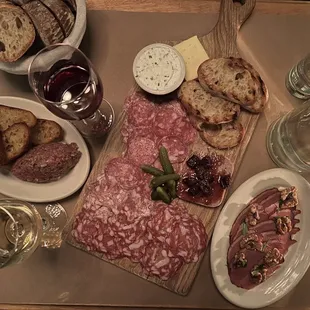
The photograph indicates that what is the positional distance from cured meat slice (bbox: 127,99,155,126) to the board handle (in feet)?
0.77

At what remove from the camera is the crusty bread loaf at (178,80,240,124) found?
3.99ft

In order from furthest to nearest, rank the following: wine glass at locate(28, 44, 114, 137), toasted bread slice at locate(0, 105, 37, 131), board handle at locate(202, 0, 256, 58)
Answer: board handle at locate(202, 0, 256, 58) < toasted bread slice at locate(0, 105, 37, 131) < wine glass at locate(28, 44, 114, 137)

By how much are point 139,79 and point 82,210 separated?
38 cm

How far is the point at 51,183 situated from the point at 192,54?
0.53 metres

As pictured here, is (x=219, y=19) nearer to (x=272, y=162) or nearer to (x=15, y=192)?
(x=272, y=162)

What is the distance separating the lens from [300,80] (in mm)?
1277

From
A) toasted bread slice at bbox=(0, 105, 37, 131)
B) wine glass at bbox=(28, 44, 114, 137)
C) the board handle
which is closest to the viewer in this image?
wine glass at bbox=(28, 44, 114, 137)

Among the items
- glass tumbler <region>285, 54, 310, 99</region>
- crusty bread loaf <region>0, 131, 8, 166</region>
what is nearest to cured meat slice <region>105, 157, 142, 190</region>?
crusty bread loaf <region>0, 131, 8, 166</region>

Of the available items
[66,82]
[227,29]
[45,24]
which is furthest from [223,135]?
[45,24]

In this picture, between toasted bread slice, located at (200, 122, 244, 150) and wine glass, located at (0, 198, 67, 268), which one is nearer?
wine glass, located at (0, 198, 67, 268)

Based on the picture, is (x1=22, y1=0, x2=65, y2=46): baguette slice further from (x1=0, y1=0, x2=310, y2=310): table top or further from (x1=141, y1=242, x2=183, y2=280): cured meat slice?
(x1=141, y1=242, x2=183, y2=280): cured meat slice

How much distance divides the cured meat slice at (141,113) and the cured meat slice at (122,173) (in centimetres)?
12

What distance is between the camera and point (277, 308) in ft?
4.01

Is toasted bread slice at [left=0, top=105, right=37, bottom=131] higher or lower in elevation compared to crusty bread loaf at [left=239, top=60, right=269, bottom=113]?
lower
